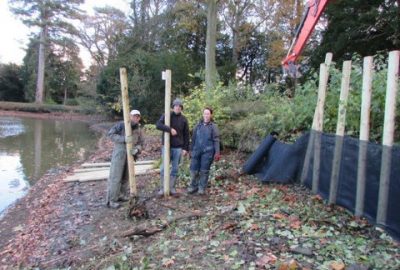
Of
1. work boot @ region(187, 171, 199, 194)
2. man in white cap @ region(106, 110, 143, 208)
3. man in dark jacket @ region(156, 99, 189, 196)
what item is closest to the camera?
man in white cap @ region(106, 110, 143, 208)

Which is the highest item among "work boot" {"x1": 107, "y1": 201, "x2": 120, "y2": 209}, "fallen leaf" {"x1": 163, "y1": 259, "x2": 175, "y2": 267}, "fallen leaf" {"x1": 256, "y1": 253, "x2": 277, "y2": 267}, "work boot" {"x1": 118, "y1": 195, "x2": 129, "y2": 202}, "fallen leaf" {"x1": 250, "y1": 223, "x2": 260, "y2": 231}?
"fallen leaf" {"x1": 250, "y1": 223, "x2": 260, "y2": 231}

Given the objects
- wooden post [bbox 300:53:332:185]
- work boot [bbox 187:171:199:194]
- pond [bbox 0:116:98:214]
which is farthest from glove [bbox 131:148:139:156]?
pond [bbox 0:116:98:214]

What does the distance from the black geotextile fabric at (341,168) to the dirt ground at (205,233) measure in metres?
0.18

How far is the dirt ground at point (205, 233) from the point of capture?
13.7 ft

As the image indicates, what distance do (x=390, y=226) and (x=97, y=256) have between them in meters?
3.67

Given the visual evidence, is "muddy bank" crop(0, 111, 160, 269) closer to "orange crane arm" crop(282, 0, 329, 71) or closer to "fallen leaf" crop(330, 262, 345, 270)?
"fallen leaf" crop(330, 262, 345, 270)

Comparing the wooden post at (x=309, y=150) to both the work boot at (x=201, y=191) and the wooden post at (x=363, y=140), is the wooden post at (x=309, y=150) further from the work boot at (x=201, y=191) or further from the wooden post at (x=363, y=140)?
the work boot at (x=201, y=191)

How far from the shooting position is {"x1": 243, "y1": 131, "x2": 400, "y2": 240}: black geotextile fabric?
14.9 ft

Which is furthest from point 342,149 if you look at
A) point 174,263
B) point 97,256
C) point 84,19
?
point 84,19

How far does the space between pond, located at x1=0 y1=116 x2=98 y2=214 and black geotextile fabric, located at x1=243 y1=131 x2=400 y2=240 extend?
6.23 metres

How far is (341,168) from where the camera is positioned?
557 cm

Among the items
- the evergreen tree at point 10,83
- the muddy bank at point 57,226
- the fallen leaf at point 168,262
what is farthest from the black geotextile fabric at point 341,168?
the evergreen tree at point 10,83

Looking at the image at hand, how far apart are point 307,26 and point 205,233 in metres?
6.63

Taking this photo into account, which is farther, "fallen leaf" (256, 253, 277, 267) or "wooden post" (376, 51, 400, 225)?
"wooden post" (376, 51, 400, 225)
